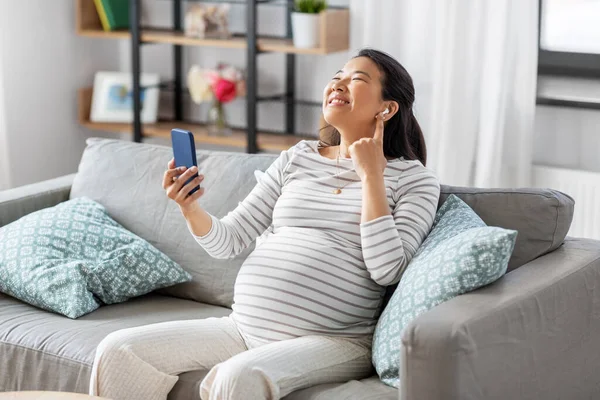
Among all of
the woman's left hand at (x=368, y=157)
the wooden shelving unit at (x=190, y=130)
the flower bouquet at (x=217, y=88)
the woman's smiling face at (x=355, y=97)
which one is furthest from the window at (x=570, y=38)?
the woman's left hand at (x=368, y=157)

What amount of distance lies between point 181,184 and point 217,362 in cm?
38

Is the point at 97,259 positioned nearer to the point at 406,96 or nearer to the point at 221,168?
the point at 221,168

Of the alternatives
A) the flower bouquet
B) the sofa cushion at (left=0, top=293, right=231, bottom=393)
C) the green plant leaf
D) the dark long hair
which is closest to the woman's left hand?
the dark long hair

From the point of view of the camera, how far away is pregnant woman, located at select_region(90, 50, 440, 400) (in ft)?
6.32

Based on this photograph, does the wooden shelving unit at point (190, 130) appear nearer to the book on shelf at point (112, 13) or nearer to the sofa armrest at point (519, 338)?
the book on shelf at point (112, 13)

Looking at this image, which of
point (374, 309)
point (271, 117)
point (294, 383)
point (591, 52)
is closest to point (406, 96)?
point (374, 309)

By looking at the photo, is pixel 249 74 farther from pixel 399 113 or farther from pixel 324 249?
pixel 324 249

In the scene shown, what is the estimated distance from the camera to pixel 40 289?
230 cm

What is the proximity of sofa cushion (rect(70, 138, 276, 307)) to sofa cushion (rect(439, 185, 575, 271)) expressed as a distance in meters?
0.61

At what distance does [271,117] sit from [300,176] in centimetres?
187

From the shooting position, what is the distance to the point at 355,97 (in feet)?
6.86

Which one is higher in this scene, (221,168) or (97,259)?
(221,168)

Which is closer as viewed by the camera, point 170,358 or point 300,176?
point 170,358

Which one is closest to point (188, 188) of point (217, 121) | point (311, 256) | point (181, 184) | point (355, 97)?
point (181, 184)
